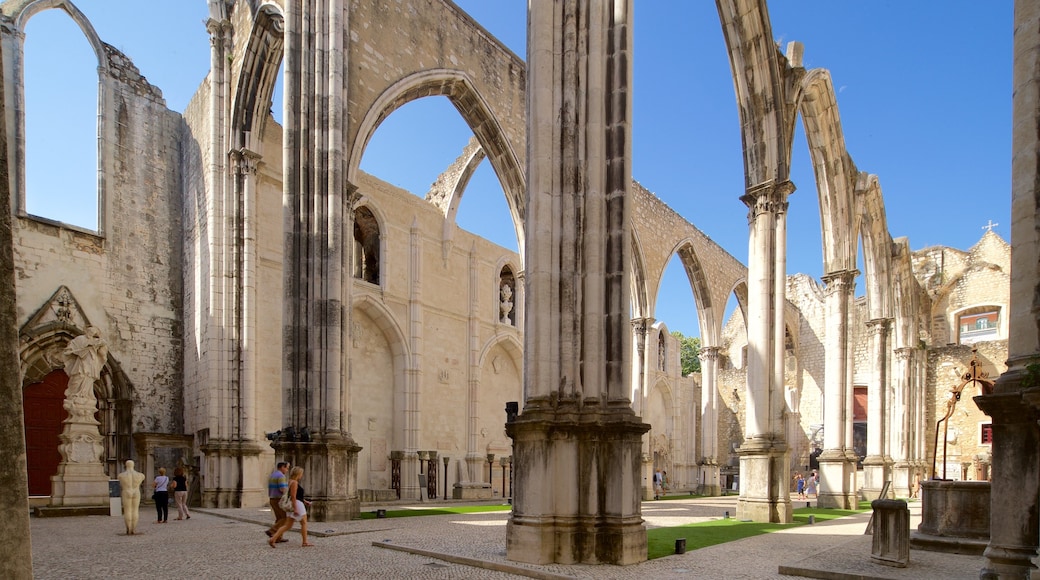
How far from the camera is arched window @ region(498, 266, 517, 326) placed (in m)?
23.7

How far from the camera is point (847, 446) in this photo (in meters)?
16.3

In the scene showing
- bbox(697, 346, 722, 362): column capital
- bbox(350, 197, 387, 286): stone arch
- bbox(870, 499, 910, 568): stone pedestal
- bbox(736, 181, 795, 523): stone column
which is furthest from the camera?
bbox(697, 346, 722, 362): column capital

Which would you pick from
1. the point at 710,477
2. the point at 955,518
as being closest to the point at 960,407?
the point at 710,477

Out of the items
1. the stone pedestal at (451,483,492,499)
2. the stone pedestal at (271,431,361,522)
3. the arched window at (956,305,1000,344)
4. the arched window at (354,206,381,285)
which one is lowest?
the stone pedestal at (451,483,492,499)

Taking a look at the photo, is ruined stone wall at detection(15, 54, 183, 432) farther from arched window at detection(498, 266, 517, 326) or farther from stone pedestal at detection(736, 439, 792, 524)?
stone pedestal at detection(736, 439, 792, 524)

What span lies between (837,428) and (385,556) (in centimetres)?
1225

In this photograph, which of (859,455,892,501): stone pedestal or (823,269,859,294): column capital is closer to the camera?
(823,269,859,294): column capital

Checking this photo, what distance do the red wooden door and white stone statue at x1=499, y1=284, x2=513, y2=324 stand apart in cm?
1255

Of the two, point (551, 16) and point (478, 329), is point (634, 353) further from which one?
point (551, 16)

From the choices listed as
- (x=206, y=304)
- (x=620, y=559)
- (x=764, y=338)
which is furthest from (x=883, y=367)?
(x=206, y=304)

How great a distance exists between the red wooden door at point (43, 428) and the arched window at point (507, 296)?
1234 cm

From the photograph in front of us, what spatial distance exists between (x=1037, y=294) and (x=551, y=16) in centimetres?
514

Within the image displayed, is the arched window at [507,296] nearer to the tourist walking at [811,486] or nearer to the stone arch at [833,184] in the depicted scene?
the stone arch at [833,184]

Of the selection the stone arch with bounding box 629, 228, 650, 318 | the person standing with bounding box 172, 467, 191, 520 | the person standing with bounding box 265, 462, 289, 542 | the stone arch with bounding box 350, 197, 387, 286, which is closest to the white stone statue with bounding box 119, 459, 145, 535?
the person standing with bounding box 172, 467, 191, 520
